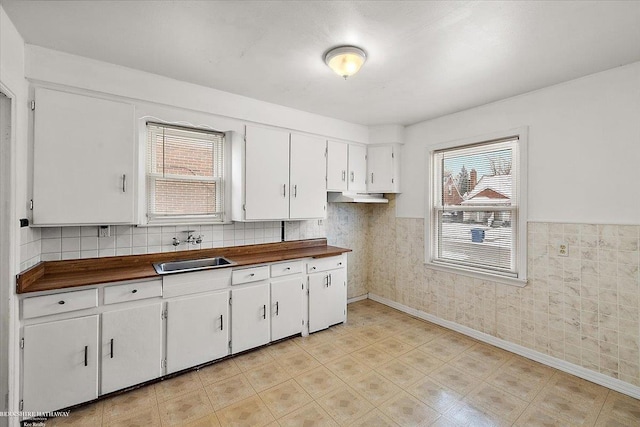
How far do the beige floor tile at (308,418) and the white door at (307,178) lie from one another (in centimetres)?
191

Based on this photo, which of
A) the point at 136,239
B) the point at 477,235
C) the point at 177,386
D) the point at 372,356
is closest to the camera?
the point at 177,386

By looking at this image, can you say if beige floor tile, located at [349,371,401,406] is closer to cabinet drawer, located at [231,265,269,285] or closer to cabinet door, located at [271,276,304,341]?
cabinet door, located at [271,276,304,341]

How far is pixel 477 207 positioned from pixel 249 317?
9.05 ft

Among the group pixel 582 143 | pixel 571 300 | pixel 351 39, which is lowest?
pixel 571 300

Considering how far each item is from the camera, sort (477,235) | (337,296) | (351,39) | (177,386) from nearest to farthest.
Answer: (351,39), (177,386), (477,235), (337,296)

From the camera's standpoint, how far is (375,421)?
6.44 ft

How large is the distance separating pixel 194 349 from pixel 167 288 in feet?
2.00

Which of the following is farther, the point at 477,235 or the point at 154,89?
the point at 477,235

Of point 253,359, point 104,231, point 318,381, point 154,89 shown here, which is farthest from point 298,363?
point 154,89

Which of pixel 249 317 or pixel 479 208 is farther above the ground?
pixel 479 208

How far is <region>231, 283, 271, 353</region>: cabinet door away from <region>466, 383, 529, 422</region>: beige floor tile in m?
1.89

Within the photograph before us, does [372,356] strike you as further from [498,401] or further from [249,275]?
[249,275]

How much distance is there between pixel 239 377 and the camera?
246cm

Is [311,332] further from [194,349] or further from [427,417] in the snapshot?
[427,417]
